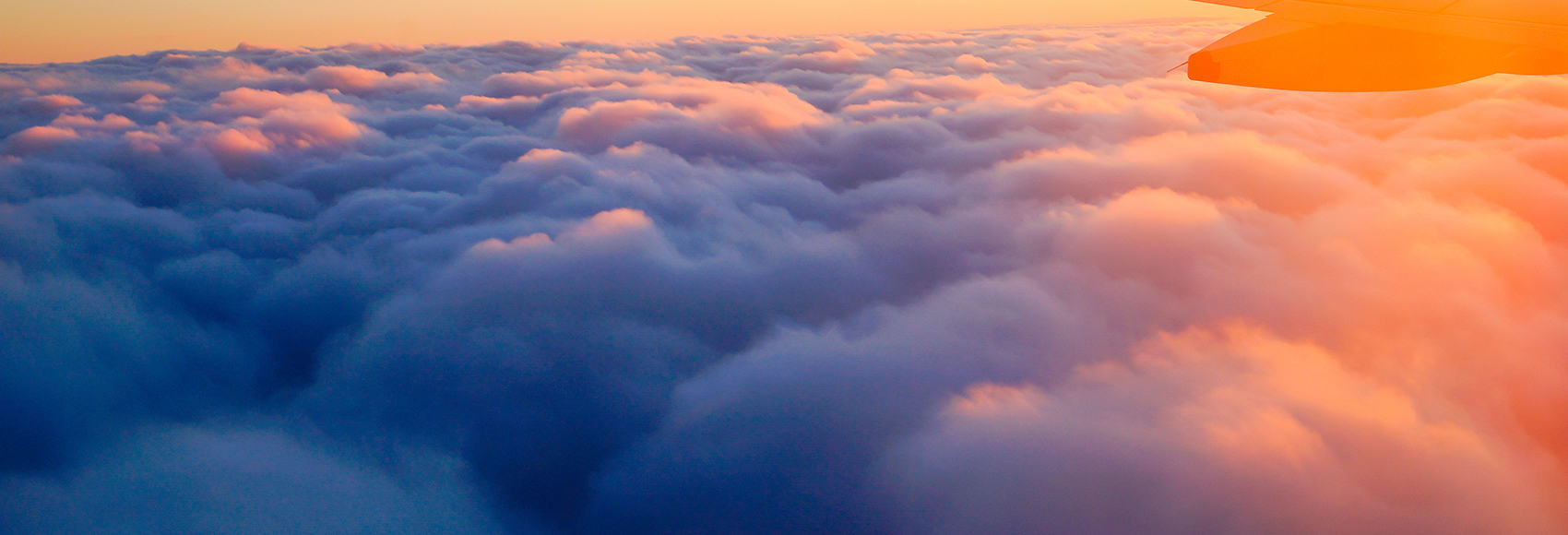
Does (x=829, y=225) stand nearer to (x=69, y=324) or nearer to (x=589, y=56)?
(x=69, y=324)

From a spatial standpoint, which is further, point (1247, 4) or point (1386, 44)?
point (1386, 44)

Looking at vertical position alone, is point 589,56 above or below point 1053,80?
above

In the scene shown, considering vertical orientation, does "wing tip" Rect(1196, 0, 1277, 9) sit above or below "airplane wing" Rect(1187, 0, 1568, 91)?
above

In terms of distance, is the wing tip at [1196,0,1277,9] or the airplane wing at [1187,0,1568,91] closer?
the airplane wing at [1187,0,1568,91]

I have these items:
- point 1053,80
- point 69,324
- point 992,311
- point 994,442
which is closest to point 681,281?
point 992,311

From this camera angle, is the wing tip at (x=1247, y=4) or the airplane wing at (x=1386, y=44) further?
the wing tip at (x=1247, y=4)

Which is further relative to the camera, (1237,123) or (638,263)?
(1237,123)

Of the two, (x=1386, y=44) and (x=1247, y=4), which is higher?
(x=1247, y=4)

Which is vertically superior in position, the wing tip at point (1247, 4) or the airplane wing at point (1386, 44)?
the wing tip at point (1247, 4)
